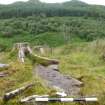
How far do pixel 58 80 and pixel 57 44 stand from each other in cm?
7639

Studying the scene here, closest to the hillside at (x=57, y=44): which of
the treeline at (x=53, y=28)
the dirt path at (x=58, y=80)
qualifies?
the treeline at (x=53, y=28)

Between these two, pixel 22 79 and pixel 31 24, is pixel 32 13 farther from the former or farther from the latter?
pixel 22 79

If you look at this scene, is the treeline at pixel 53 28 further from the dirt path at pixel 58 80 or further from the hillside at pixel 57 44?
the dirt path at pixel 58 80

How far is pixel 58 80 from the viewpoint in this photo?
1111cm

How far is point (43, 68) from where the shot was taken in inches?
516

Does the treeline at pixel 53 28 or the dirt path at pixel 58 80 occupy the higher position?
the dirt path at pixel 58 80

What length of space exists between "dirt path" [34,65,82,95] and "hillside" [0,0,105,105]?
22cm

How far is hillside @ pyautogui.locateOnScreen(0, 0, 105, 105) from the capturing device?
32.4ft

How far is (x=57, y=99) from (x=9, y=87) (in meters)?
Result: 1.87

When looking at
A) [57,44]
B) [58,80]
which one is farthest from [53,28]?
[58,80]

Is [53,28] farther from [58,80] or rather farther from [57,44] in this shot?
[58,80]

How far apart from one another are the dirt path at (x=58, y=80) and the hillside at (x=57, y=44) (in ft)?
0.71

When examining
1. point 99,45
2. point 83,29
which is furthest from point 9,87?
point 83,29

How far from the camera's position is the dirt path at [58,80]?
984cm
